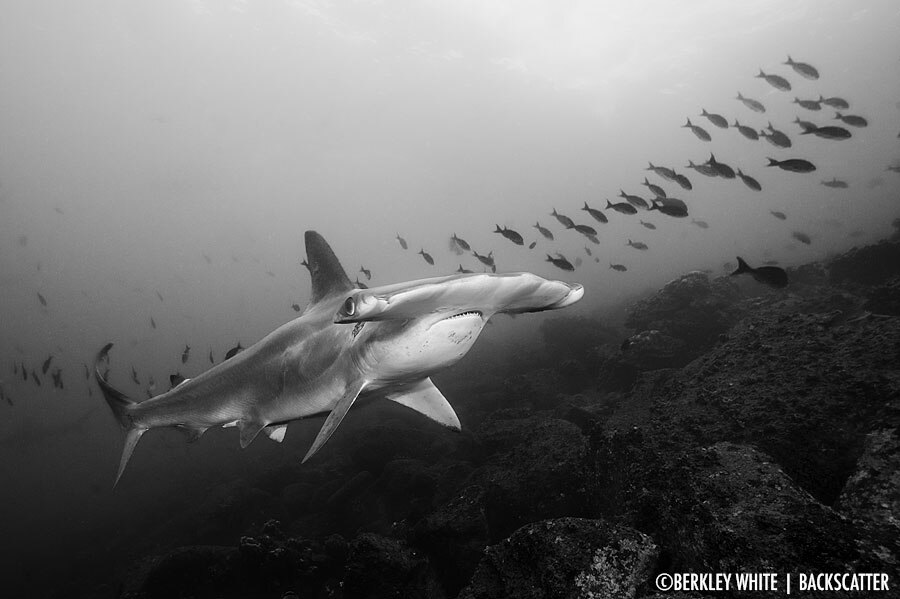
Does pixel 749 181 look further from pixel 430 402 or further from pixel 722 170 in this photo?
pixel 430 402

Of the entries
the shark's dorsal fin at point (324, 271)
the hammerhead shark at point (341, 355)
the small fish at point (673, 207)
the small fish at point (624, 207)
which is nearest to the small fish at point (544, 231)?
the small fish at point (624, 207)

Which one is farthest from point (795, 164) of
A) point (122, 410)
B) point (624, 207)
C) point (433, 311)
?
point (122, 410)

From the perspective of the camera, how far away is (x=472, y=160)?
317ft

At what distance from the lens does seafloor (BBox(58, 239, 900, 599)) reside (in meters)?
2.20

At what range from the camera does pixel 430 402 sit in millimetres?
3777

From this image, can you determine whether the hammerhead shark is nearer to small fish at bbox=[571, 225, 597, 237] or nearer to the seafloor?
the seafloor

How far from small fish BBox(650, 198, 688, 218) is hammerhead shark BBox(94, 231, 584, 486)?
267 inches

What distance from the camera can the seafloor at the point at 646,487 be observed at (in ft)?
7.22

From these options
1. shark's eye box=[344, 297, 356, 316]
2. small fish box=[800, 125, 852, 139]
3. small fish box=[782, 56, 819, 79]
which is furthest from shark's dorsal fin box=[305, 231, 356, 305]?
small fish box=[782, 56, 819, 79]

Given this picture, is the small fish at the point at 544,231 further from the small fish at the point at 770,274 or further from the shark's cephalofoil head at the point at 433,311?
the shark's cephalofoil head at the point at 433,311

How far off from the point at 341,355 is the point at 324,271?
1.16 metres

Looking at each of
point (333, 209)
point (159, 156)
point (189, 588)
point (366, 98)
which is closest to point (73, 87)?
point (159, 156)

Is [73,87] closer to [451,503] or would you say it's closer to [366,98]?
[366,98]

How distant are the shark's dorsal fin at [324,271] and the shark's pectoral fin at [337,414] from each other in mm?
1093
